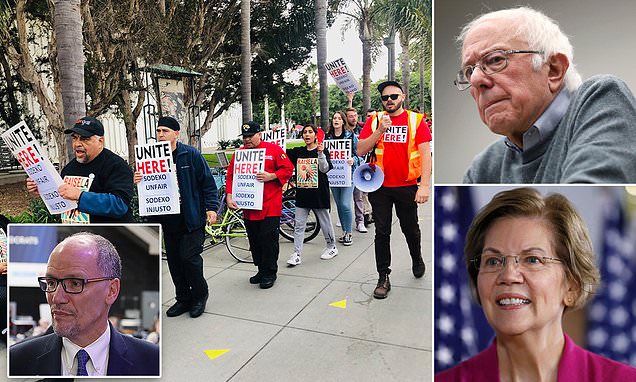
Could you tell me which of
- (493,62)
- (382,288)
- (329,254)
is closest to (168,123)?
(382,288)

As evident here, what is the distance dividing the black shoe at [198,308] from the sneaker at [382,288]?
159cm

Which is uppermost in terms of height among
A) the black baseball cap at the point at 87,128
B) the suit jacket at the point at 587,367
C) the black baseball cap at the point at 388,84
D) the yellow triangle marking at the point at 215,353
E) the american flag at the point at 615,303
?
the black baseball cap at the point at 388,84

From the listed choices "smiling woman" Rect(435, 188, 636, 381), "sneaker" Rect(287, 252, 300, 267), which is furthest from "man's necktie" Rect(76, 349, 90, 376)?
"sneaker" Rect(287, 252, 300, 267)

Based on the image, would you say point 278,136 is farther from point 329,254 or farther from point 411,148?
point 411,148

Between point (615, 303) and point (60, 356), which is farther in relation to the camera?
point (60, 356)

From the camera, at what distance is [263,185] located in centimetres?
486

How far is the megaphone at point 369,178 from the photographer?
4.33 m

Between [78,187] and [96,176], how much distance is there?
5.5 inches

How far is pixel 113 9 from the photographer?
9.07 meters

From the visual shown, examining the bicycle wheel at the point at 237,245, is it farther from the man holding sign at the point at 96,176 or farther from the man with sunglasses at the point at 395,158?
the man holding sign at the point at 96,176

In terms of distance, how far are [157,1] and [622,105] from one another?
10.4 metres

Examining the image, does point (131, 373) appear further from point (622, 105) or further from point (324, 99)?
point (324, 99)

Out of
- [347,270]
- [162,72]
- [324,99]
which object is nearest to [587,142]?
[347,270]

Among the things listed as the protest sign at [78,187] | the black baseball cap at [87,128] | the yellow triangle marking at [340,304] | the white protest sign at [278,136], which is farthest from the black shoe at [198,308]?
the white protest sign at [278,136]
